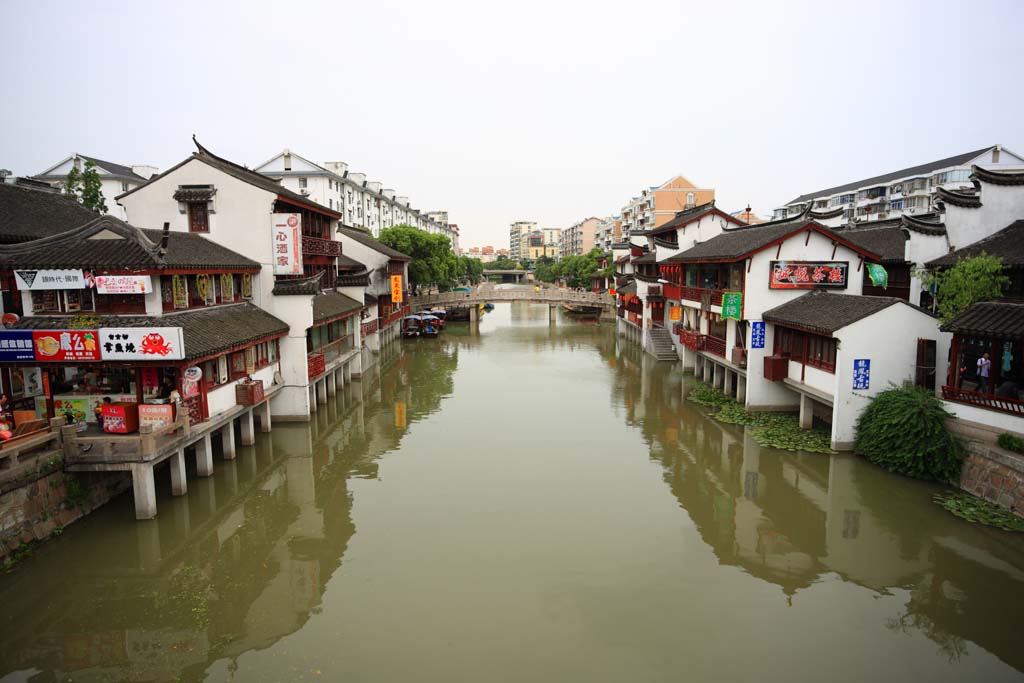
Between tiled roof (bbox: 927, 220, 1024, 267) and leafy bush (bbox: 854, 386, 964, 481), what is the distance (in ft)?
16.9

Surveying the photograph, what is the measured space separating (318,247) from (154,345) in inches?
551

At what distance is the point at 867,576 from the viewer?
12.6m

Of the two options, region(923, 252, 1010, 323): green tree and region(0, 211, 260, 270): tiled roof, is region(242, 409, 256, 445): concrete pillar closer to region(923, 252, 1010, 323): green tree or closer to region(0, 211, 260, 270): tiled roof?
region(0, 211, 260, 270): tiled roof

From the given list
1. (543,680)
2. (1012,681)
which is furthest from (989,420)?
(543,680)

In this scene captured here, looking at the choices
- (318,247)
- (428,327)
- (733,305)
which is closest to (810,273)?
(733,305)

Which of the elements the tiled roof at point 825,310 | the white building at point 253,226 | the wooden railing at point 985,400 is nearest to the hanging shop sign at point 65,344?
the white building at point 253,226

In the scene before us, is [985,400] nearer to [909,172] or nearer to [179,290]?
[179,290]

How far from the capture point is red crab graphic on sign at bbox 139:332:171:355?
48.8 feet

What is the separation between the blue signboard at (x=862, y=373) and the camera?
18.1m

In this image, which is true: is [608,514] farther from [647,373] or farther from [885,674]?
[647,373]

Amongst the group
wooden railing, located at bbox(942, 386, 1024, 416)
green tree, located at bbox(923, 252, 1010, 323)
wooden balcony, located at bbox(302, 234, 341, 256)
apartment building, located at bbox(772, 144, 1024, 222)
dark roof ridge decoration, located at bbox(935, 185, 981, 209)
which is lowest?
wooden railing, located at bbox(942, 386, 1024, 416)

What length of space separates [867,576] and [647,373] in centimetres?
2262

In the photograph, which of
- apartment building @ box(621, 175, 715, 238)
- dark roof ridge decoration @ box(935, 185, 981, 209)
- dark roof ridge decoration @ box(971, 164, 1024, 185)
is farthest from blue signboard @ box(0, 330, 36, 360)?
apartment building @ box(621, 175, 715, 238)

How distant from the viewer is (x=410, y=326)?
171 feet
